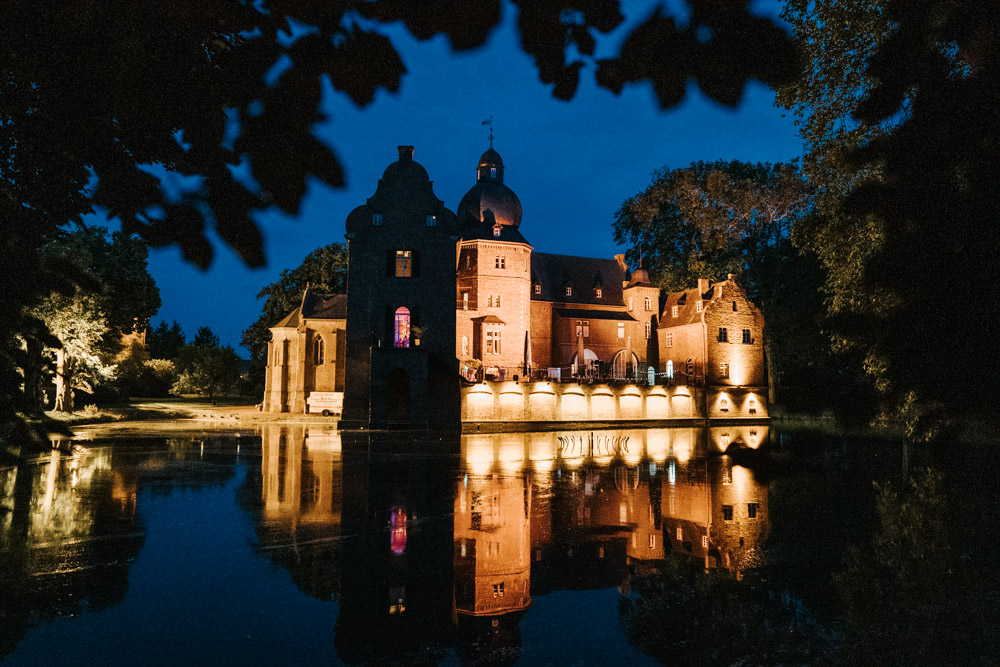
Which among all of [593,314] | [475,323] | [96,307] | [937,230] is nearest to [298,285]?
[475,323]

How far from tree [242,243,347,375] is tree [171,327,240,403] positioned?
10.4m

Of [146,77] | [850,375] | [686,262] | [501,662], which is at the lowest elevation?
[501,662]

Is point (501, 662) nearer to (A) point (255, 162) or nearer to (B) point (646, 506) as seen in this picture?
(A) point (255, 162)

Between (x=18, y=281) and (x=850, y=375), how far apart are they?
435cm

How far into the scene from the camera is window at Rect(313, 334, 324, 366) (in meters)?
43.2

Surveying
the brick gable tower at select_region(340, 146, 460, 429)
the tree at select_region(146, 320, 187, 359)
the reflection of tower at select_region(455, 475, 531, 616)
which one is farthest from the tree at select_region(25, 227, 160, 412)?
the tree at select_region(146, 320, 187, 359)

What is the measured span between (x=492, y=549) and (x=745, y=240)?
4919 centimetres

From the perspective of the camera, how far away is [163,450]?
20.3m

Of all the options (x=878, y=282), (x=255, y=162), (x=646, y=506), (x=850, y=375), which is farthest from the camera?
(x=646, y=506)

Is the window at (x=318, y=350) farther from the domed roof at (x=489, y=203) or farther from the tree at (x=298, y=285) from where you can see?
the domed roof at (x=489, y=203)

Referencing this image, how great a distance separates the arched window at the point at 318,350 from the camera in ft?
142

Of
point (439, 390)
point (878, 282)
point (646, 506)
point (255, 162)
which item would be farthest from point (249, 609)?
point (439, 390)

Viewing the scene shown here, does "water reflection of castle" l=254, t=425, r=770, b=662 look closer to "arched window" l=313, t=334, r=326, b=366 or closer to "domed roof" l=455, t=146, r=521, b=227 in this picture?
"arched window" l=313, t=334, r=326, b=366

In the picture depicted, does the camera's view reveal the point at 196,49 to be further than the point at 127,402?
No
